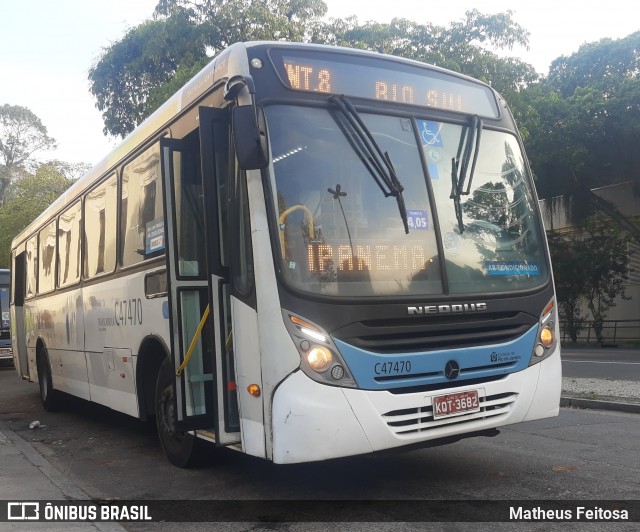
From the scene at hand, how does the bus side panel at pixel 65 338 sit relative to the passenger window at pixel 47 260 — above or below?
below

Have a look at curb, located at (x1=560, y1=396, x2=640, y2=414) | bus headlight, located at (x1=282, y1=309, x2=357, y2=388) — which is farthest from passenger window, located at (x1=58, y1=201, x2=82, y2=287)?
curb, located at (x1=560, y1=396, x2=640, y2=414)

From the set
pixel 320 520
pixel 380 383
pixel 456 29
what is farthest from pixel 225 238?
pixel 456 29

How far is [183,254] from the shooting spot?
→ 622 cm

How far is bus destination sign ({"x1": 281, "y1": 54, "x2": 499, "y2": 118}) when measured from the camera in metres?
5.62

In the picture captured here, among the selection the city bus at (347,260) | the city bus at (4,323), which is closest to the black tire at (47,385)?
the city bus at (347,260)

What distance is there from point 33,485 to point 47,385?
611cm

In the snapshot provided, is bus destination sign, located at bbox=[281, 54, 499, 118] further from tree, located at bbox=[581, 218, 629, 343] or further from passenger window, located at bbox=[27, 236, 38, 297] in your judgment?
tree, located at bbox=[581, 218, 629, 343]

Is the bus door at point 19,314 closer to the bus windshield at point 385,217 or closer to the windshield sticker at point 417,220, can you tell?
the bus windshield at point 385,217

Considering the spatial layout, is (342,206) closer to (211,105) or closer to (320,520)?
(211,105)

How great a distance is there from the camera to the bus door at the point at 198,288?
552cm

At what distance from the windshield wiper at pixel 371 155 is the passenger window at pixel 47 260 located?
24.0 feet

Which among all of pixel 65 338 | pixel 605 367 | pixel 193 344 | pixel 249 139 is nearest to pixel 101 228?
pixel 65 338

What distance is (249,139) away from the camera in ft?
16.6

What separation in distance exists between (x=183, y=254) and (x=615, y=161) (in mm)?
22841
